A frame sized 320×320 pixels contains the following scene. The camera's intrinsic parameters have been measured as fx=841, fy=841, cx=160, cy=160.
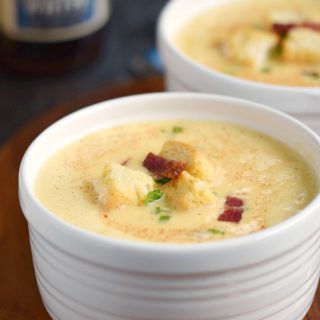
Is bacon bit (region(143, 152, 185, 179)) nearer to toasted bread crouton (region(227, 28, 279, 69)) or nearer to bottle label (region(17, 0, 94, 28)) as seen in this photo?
toasted bread crouton (region(227, 28, 279, 69))

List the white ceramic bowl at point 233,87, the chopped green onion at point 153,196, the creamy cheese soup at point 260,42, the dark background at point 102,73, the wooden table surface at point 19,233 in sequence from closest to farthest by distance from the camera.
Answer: the chopped green onion at point 153,196 < the wooden table surface at point 19,233 < the white ceramic bowl at point 233,87 < the creamy cheese soup at point 260,42 < the dark background at point 102,73

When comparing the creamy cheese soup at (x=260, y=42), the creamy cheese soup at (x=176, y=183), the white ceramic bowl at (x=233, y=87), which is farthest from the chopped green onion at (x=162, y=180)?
the creamy cheese soup at (x=260, y=42)

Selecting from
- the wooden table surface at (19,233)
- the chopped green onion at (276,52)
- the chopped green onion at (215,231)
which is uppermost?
the chopped green onion at (215,231)

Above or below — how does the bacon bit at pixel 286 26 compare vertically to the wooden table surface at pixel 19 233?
above

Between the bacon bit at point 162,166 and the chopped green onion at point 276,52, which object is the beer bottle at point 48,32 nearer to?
the chopped green onion at point 276,52

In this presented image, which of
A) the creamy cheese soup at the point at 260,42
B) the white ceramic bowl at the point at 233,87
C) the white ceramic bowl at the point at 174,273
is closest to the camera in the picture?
the white ceramic bowl at the point at 174,273

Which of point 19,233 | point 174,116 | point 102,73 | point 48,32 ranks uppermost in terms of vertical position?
point 174,116

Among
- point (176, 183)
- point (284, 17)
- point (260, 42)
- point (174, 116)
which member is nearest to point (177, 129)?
point (174, 116)

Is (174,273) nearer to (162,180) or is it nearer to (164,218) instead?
(164,218)

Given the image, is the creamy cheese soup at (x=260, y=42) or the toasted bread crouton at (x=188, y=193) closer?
the toasted bread crouton at (x=188, y=193)
